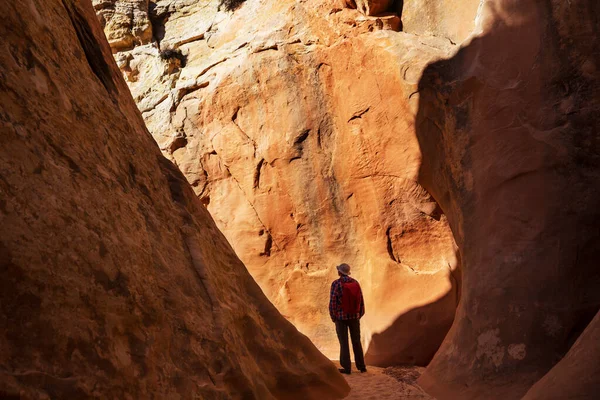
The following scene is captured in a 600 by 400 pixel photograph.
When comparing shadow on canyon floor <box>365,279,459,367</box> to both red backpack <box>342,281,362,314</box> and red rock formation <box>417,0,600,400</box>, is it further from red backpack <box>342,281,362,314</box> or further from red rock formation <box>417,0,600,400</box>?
red rock formation <box>417,0,600,400</box>

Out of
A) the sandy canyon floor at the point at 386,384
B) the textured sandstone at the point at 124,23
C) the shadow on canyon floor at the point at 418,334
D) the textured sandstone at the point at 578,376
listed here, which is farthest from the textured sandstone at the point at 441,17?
the textured sandstone at the point at 124,23

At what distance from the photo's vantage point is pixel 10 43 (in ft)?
9.86

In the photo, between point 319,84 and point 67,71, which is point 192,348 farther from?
point 319,84

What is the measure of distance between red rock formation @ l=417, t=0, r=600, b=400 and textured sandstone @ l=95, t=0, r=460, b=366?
4.95 ft

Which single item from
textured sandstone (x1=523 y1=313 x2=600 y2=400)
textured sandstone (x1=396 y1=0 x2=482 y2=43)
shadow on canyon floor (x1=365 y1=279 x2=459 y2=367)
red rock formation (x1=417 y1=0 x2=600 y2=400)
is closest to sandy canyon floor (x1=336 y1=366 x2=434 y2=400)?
red rock formation (x1=417 y1=0 x2=600 y2=400)

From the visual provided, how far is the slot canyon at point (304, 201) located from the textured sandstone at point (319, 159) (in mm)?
31

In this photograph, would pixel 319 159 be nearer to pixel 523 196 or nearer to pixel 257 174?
pixel 257 174

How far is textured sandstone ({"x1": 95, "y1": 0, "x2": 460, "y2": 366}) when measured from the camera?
7.54 metres

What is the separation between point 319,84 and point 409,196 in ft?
7.43

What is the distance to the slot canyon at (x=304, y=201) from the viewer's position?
9.18ft

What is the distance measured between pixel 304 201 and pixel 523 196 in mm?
4366

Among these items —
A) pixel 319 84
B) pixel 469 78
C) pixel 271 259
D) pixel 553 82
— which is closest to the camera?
pixel 553 82

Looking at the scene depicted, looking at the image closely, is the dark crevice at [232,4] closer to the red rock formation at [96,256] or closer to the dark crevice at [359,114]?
the dark crevice at [359,114]

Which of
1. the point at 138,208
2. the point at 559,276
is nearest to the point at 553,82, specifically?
the point at 559,276
